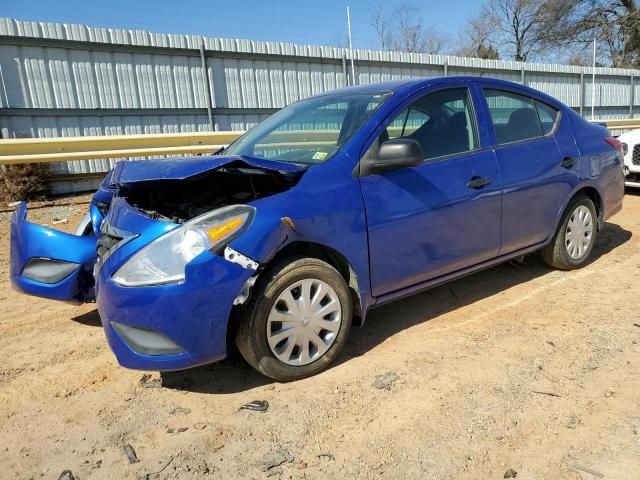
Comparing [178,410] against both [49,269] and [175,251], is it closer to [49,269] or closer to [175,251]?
[175,251]

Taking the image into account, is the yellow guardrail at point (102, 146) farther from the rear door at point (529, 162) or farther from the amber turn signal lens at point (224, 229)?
the amber turn signal lens at point (224, 229)

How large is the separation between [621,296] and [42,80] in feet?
30.7

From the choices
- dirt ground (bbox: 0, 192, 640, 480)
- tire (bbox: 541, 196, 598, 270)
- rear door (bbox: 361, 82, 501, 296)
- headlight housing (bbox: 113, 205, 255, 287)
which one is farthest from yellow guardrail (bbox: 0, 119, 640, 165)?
tire (bbox: 541, 196, 598, 270)

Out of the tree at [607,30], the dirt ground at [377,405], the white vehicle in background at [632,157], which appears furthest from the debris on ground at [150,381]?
the tree at [607,30]

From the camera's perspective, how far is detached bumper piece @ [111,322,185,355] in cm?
251

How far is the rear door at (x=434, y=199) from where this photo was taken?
3105 millimetres

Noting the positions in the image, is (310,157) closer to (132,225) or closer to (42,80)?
(132,225)

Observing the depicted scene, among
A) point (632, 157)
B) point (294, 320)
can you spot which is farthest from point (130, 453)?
point (632, 157)

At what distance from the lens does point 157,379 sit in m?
2.97

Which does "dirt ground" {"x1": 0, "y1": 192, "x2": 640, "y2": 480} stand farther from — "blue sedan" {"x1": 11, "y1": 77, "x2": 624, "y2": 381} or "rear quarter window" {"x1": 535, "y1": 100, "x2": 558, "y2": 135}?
"rear quarter window" {"x1": 535, "y1": 100, "x2": 558, "y2": 135}

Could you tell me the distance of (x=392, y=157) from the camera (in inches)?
118

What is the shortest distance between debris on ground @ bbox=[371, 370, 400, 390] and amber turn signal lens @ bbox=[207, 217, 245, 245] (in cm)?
117

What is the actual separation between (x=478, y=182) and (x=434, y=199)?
18.3 inches

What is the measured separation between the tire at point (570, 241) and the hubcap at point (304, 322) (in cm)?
243
